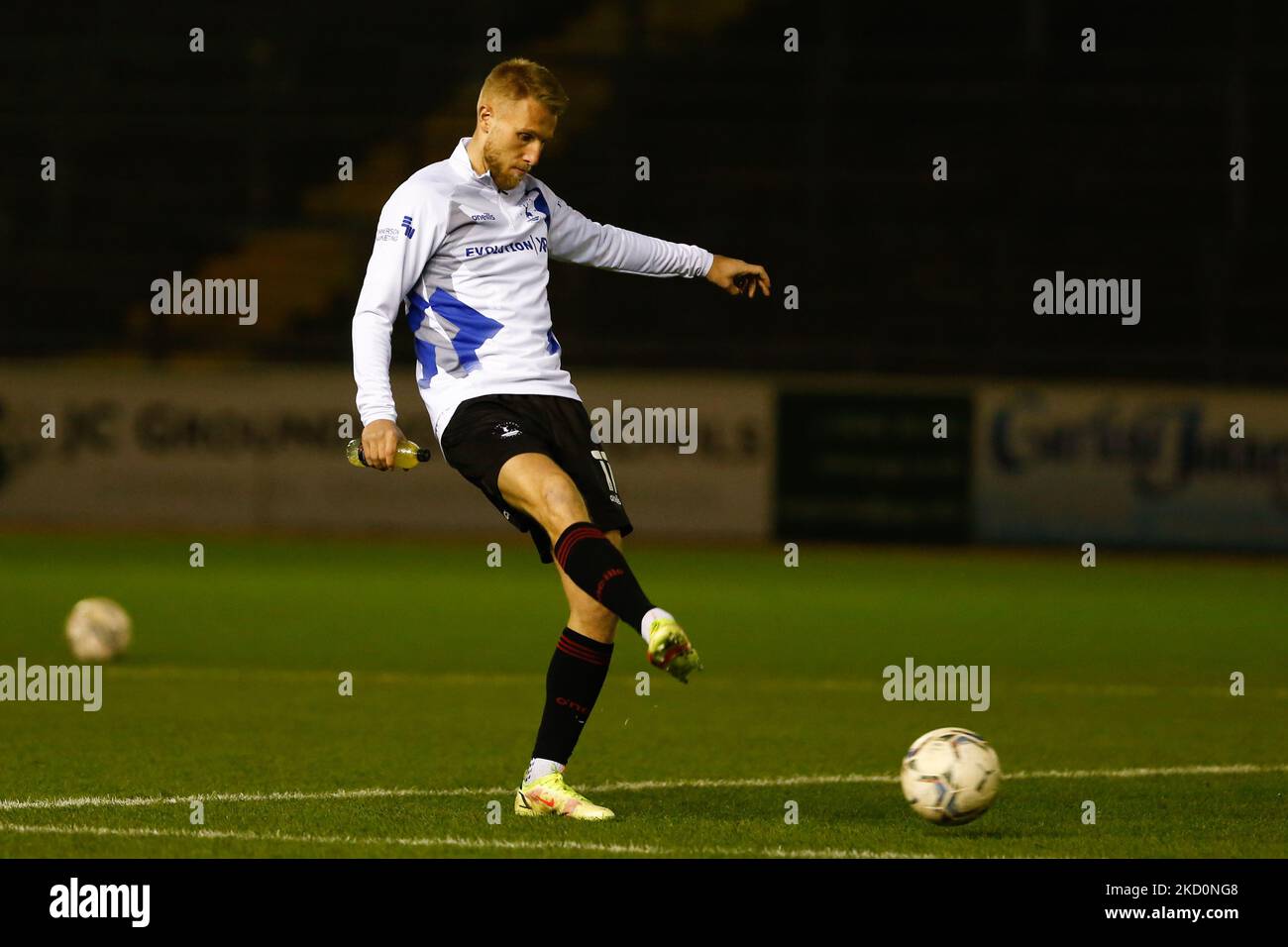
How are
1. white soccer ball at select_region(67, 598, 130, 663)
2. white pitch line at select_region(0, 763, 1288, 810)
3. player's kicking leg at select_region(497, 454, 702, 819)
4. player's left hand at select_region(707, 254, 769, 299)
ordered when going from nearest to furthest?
player's kicking leg at select_region(497, 454, 702, 819) < white pitch line at select_region(0, 763, 1288, 810) < player's left hand at select_region(707, 254, 769, 299) < white soccer ball at select_region(67, 598, 130, 663)

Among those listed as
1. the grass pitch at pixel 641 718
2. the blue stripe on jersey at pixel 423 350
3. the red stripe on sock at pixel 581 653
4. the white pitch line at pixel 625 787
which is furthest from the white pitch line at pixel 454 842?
the blue stripe on jersey at pixel 423 350

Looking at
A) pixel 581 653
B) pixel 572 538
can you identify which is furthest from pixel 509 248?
pixel 581 653

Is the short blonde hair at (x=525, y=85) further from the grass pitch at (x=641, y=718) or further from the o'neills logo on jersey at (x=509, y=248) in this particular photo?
the grass pitch at (x=641, y=718)

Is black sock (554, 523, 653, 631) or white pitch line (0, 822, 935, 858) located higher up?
black sock (554, 523, 653, 631)

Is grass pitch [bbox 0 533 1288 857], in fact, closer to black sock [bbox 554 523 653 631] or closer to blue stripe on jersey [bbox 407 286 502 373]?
black sock [bbox 554 523 653 631]

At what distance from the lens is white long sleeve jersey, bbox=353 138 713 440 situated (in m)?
5.88

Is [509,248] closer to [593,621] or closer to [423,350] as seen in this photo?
[423,350]

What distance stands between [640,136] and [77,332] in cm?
Answer: 765

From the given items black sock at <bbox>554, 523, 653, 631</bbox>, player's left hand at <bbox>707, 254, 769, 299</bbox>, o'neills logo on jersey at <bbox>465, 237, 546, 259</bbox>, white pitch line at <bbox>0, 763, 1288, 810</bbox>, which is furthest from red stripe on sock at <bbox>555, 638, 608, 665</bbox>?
player's left hand at <bbox>707, 254, 769, 299</bbox>

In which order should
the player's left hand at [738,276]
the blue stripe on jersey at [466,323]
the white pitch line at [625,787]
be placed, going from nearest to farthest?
the blue stripe on jersey at [466,323] → the white pitch line at [625,787] → the player's left hand at [738,276]

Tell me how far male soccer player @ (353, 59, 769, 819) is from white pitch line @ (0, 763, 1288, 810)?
1.84ft

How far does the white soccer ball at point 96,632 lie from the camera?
34.4 ft

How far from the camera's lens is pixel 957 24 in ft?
91.8

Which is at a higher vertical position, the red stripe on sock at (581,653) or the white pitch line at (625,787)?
the red stripe on sock at (581,653)
